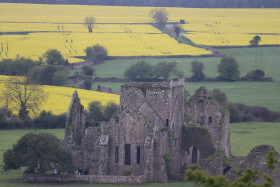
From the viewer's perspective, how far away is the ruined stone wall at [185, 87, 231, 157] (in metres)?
58.0

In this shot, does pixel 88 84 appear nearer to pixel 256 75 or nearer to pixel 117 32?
pixel 256 75

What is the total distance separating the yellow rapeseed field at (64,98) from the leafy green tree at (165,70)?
17.3m

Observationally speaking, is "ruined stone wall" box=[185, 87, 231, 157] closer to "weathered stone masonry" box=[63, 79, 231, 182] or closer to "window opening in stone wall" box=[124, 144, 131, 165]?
"weathered stone masonry" box=[63, 79, 231, 182]

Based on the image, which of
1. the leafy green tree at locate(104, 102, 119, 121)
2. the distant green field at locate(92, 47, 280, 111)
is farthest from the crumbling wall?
the distant green field at locate(92, 47, 280, 111)

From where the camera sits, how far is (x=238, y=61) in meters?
125

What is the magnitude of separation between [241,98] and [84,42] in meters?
57.0

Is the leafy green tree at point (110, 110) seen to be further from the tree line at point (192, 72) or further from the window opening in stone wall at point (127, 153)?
the tree line at point (192, 72)

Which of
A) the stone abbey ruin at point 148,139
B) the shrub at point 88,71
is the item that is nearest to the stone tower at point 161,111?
the stone abbey ruin at point 148,139

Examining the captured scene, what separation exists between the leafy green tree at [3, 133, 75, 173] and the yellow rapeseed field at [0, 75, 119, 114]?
29532 mm

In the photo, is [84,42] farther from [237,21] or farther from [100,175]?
[100,175]

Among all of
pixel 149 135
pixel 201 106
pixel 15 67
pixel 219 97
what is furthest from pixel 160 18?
pixel 149 135

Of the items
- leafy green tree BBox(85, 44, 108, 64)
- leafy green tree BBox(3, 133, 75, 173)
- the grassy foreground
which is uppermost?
leafy green tree BBox(85, 44, 108, 64)

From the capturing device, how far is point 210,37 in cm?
15562

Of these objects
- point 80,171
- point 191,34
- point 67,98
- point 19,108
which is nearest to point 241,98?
point 67,98
